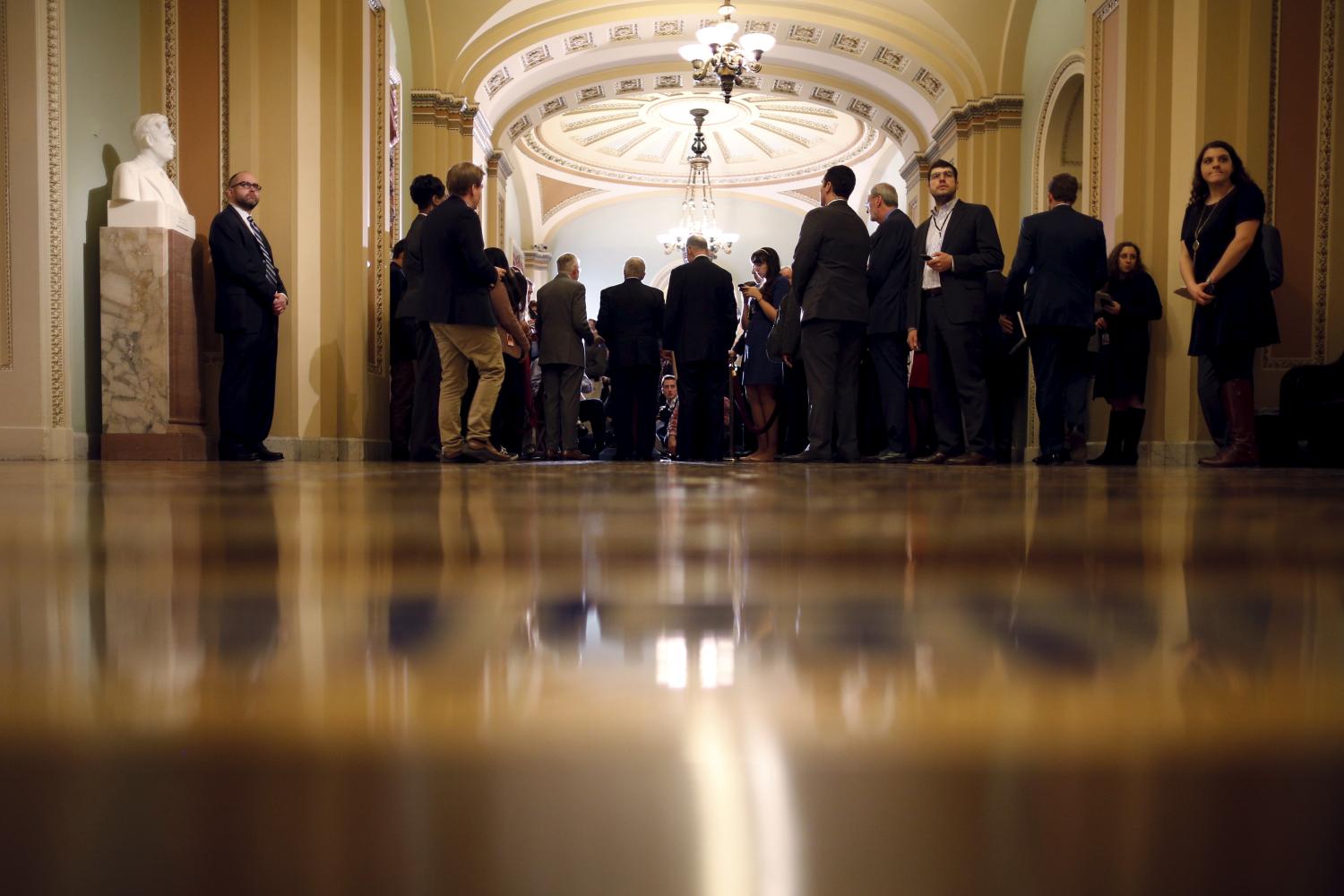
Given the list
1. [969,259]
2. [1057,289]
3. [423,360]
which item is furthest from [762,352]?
[423,360]

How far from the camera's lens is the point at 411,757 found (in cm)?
19

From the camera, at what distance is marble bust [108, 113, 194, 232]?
5.91 meters

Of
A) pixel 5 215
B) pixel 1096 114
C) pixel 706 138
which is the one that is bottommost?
pixel 5 215

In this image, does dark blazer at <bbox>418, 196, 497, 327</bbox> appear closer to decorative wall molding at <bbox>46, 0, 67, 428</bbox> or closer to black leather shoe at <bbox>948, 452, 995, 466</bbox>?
decorative wall molding at <bbox>46, 0, 67, 428</bbox>

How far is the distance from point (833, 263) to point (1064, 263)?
3.98ft

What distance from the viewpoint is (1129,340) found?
6297 millimetres

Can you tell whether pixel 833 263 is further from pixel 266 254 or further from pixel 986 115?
pixel 986 115

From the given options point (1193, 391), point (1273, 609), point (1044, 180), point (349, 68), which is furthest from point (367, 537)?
point (1044, 180)

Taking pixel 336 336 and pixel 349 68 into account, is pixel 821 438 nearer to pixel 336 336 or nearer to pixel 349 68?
pixel 336 336

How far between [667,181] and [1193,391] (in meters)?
17.6

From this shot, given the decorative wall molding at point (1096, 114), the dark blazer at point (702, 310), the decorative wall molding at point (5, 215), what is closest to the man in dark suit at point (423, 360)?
the dark blazer at point (702, 310)

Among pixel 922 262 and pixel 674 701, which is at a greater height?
pixel 922 262

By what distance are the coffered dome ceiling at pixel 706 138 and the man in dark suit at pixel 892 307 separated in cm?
1320

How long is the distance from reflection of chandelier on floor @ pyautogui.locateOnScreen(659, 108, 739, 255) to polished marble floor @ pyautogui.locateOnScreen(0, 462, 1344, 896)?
19221 mm
